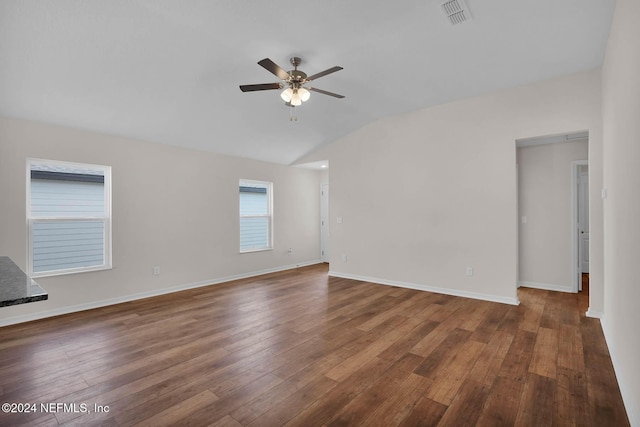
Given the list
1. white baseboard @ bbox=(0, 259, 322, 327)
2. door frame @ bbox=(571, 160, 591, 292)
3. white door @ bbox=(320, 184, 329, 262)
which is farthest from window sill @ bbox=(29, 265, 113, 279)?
door frame @ bbox=(571, 160, 591, 292)

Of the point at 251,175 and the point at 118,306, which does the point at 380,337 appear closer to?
the point at 118,306

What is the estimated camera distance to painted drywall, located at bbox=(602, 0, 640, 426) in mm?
1656

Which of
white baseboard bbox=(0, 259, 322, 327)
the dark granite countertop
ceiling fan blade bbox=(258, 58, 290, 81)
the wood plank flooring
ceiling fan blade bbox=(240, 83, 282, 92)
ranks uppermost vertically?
ceiling fan blade bbox=(258, 58, 290, 81)

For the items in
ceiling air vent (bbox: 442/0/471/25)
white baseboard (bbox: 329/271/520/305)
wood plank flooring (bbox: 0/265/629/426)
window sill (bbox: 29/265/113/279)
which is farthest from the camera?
white baseboard (bbox: 329/271/520/305)

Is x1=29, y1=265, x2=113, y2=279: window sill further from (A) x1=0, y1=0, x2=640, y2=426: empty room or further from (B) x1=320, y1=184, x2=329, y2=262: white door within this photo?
(B) x1=320, y1=184, x2=329, y2=262: white door

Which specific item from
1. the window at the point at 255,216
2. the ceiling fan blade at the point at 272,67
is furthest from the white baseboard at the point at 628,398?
the window at the point at 255,216

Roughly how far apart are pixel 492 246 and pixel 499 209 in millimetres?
522

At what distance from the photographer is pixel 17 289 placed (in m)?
1.30

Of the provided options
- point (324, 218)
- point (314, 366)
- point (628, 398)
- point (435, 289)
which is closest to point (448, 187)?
point (435, 289)

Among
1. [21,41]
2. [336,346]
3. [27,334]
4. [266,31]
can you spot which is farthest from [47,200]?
[336,346]

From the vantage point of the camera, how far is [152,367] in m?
2.48

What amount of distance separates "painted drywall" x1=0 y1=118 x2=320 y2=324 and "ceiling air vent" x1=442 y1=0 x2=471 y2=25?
4.19 m

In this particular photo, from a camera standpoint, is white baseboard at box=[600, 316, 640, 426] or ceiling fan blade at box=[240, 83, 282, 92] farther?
ceiling fan blade at box=[240, 83, 282, 92]

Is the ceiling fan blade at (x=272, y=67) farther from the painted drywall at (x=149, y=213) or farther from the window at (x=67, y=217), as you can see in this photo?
the window at (x=67, y=217)
